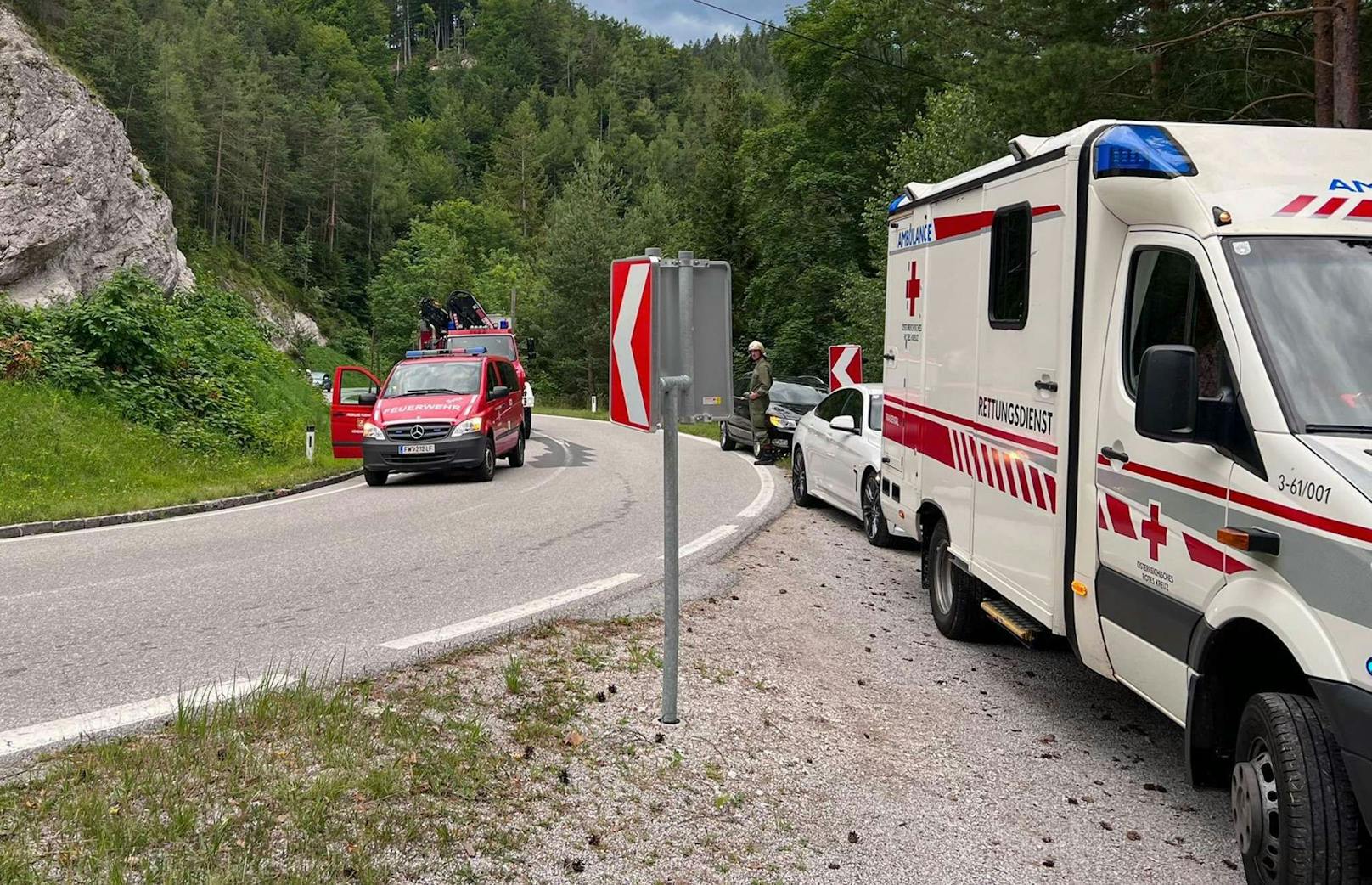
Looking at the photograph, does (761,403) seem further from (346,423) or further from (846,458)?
(846,458)

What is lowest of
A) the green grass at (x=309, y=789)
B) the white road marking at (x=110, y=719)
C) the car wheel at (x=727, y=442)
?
the car wheel at (x=727, y=442)

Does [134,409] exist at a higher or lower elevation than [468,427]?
higher

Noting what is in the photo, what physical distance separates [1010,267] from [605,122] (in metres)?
140

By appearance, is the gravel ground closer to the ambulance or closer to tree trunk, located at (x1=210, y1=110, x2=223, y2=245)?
→ the ambulance

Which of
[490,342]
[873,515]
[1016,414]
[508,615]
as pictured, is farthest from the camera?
[490,342]

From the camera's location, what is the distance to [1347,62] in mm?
12281

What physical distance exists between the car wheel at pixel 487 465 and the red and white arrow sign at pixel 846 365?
5583 millimetres

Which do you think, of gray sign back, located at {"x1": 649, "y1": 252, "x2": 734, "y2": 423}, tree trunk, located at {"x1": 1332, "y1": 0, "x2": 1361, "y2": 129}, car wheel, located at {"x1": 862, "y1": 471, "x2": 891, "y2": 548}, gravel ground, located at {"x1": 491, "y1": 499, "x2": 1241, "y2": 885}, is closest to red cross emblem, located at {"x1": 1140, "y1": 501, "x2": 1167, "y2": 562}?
gravel ground, located at {"x1": 491, "y1": 499, "x2": 1241, "y2": 885}

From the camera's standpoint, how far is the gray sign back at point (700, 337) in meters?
4.94

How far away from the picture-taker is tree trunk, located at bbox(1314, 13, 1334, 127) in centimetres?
1327

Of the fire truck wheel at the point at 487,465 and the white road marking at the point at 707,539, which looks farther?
the fire truck wheel at the point at 487,465

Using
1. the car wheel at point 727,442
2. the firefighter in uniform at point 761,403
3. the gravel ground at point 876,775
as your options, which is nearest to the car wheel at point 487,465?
the firefighter in uniform at point 761,403

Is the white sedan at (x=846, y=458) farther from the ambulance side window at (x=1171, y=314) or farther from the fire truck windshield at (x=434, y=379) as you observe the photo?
the fire truck windshield at (x=434, y=379)

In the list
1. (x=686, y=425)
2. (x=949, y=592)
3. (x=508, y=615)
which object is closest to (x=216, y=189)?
(x=686, y=425)
